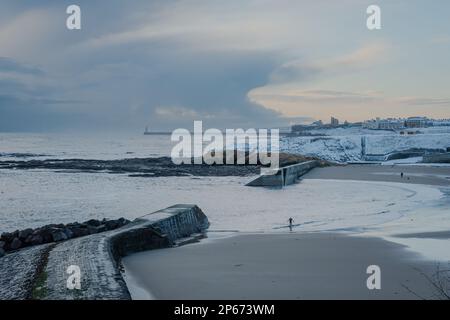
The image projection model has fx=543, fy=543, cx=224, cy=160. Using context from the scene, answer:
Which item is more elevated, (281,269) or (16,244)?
(281,269)

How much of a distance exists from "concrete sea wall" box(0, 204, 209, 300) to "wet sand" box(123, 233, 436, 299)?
1.41 feet

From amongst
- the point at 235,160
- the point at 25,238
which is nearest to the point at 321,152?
the point at 235,160

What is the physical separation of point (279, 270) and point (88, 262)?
346 centimetres

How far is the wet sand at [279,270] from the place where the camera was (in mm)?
8203

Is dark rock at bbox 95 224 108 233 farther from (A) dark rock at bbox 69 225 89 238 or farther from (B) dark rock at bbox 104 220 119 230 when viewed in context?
(A) dark rock at bbox 69 225 89 238

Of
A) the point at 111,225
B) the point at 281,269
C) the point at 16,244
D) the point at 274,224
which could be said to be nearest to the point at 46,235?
the point at 16,244

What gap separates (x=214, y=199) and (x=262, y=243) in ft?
43.5

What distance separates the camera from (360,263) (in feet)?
34.4

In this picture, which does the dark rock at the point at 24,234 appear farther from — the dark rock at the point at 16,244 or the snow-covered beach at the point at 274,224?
the snow-covered beach at the point at 274,224

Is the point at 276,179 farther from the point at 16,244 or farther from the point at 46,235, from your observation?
the point at 16,244

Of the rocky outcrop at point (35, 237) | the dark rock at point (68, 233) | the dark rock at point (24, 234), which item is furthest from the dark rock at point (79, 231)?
the dark rock at point (24, 234)

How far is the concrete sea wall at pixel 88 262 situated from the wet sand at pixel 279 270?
1.41 feet

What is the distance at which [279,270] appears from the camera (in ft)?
32.5
